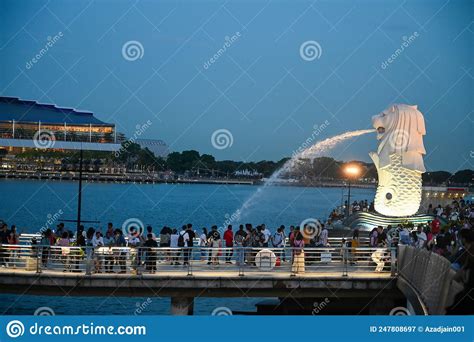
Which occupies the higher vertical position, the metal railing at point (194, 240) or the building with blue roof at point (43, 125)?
the building with blue roof at point (43, 125)

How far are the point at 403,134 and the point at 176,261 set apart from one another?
11.3 m

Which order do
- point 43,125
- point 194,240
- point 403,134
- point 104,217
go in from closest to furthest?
point 194,240 < point 403,134 < point 104,217 < point 43,125

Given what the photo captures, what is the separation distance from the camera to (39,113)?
87625mm

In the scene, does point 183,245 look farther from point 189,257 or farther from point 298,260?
point 298,260

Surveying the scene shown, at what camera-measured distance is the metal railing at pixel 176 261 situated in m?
18.7

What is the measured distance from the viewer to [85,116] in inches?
3799

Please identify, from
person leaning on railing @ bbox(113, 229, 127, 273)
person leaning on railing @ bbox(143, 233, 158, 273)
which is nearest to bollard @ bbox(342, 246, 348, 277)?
person leaning on railing @ bbox(143, 233, 158, 273)

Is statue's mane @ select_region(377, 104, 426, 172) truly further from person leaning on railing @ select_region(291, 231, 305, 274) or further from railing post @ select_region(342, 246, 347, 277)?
person leaning on railing @ select_region(291, 231, 305, 274)

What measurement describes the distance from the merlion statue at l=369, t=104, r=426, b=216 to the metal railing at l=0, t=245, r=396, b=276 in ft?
29.5

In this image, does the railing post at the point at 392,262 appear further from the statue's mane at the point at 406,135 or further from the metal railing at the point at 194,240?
the statue's mane at the point at 406,135

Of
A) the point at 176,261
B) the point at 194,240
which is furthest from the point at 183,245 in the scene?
the point at 194,240

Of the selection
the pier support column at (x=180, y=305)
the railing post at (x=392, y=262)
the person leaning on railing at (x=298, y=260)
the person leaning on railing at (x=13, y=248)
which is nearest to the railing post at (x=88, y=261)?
the person leaning on railing at (x=13, y=248)

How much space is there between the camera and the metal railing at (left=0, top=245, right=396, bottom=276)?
18.7m
